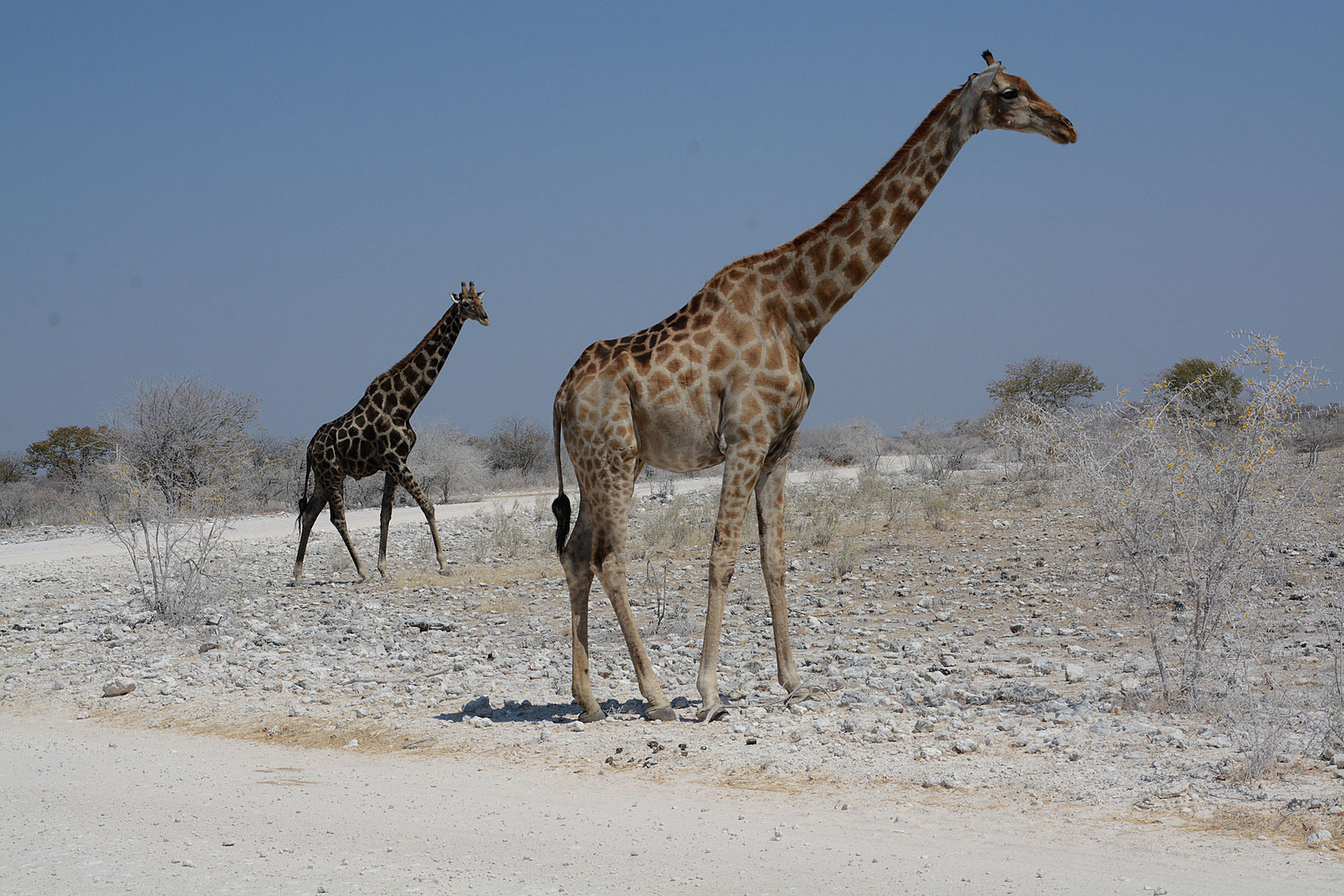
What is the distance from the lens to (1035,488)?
1877cm

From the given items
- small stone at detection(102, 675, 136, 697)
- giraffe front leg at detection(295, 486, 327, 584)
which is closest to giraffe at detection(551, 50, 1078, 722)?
small stone at detection(102, 675, 136, 697)

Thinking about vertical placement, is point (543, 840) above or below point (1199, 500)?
below

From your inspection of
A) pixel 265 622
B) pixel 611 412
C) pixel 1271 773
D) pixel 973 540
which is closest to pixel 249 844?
pixel 611 412

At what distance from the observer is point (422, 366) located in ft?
49.4

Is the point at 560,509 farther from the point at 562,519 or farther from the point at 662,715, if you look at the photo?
the point at 662,715

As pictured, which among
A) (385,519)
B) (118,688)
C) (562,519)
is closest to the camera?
(562,519)

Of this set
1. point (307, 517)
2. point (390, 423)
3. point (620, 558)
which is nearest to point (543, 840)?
point (620, 558)

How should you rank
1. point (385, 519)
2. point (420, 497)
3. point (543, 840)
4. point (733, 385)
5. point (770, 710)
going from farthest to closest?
point (385, 519) < point (420, 497) < point (770, 710) < point (733, 385) < point (543, 840)

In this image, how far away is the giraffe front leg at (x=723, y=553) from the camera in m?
7.02

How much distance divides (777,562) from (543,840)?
9.70ft

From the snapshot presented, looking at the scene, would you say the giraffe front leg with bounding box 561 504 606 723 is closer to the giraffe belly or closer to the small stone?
the giraffe belly

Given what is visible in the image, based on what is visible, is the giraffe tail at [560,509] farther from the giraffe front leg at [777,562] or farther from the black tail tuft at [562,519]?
the giraffe front leg at [777,562]

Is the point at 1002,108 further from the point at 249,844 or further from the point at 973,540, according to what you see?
the point at 973,540

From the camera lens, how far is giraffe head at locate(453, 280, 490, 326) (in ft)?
48.9
